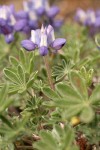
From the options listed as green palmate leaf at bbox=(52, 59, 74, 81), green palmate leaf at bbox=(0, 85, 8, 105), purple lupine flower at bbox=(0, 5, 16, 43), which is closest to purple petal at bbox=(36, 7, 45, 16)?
purple lupine flower at bbox=(0, 5, 16, 43)

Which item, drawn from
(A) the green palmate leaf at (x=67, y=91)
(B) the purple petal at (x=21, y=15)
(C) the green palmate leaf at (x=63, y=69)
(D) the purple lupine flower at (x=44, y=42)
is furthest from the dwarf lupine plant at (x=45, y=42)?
(B) the purple petal at (x=21, y=15)

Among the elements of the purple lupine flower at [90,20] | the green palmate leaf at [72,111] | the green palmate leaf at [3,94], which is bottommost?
the green palmate leaf at [72,111]

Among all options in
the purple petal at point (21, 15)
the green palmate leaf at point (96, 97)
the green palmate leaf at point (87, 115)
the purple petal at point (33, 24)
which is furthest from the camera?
the purple petal at point (33, 24)

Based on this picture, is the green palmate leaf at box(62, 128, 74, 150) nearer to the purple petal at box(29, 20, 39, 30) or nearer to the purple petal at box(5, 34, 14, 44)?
the purple petal at box(5, 34, 14, 44)

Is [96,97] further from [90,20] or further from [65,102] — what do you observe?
[90,20]

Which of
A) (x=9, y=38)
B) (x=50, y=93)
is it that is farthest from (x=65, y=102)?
(x=9, y=38)

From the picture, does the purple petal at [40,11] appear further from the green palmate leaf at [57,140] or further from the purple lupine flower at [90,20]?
the green palmate leaf at [57,140]

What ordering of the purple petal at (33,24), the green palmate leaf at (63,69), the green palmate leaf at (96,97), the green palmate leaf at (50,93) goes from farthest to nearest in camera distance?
the purple petal at (33,24) < the green palmate leaf at (63,69) < the green palmate leaf at (50,93) < the green palmate leaf at (96,97)

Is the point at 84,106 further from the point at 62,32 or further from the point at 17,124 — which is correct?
the point at 62,32
